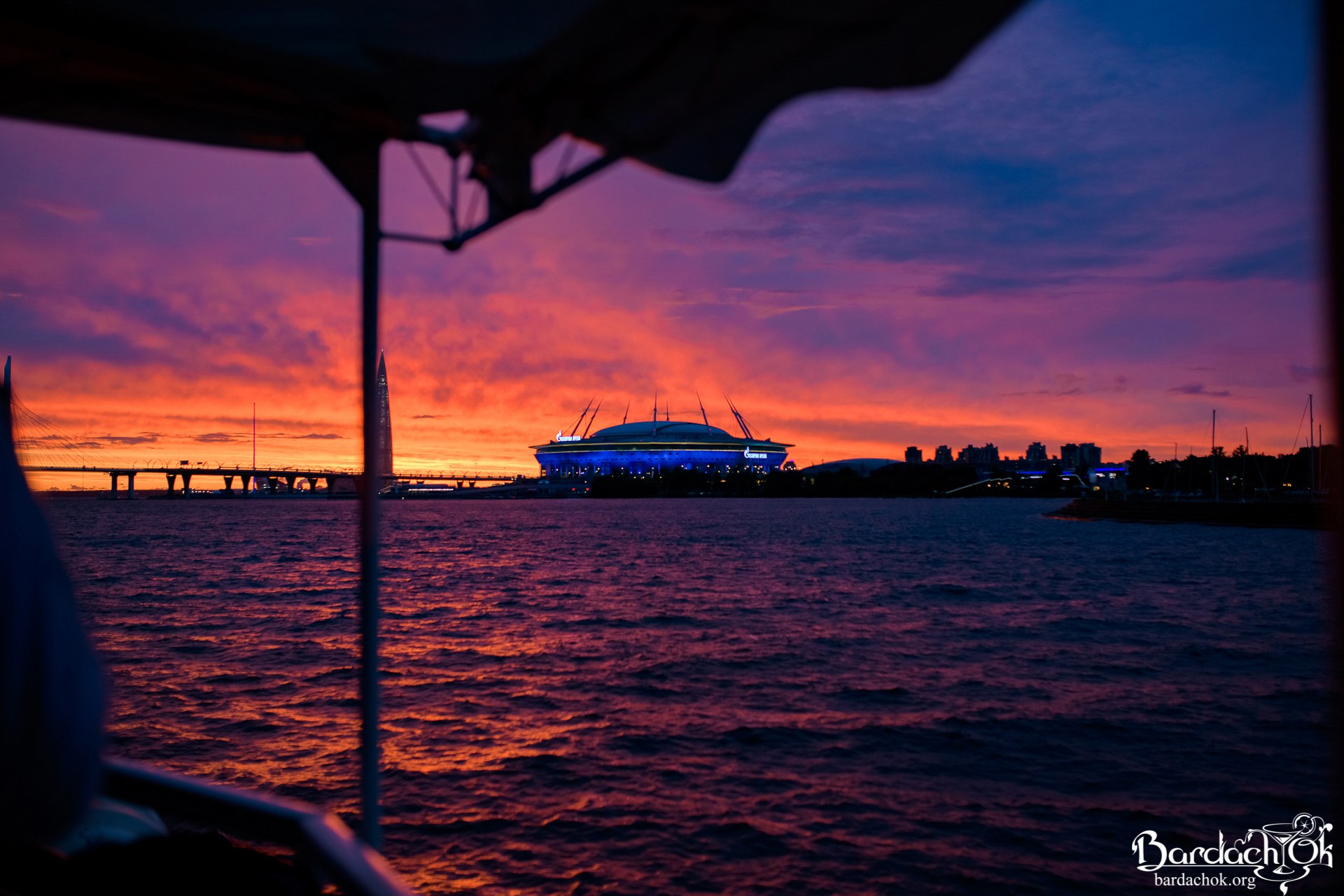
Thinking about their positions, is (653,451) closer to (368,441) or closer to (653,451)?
(653,451)

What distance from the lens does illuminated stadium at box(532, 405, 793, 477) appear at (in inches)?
5989

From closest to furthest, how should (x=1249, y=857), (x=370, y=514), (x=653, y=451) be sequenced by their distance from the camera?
(x=370, y=514) < (x=1249, y=857) < (x=653, y=451)

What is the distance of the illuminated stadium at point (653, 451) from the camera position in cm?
15212

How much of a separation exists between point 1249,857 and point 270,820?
798 centimetres

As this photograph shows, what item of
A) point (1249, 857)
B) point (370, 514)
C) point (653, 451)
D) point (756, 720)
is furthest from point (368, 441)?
point (653, 451)

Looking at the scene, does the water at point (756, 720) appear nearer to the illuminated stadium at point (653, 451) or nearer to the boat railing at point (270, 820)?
the boat railing at point (270, 820)

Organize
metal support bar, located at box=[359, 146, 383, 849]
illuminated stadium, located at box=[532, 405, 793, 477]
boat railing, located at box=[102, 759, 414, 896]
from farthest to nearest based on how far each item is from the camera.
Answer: illuminated stadium, located at box=[532, 405, 793, 477]
metal support bar, located at box=[359, 146, 383, 849]
boat railing, located at box=[102, 759, 414, 896]

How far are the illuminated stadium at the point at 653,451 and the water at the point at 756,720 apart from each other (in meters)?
124

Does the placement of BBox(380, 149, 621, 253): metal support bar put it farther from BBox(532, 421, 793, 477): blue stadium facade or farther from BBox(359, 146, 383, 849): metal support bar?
BBox(532, 421, 793, 477): blue stadium facade

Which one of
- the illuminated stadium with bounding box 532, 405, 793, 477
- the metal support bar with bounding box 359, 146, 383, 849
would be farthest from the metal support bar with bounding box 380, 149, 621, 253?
the illuminated stadium with bounding box 532, 405, 793, 477

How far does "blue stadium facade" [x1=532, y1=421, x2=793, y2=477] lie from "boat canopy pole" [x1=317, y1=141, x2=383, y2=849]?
147057 millimetres

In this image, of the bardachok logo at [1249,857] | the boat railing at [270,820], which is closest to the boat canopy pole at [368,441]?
the boat railing at [270,820]

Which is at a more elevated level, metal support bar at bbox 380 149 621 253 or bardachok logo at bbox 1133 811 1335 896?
metal support bar at bbox 380 149 621 253

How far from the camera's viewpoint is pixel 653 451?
15150 cm
